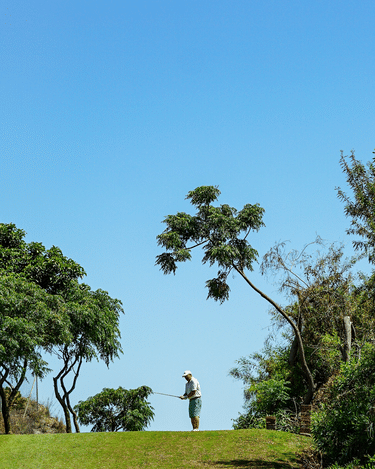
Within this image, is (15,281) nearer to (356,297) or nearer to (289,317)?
(289,317)

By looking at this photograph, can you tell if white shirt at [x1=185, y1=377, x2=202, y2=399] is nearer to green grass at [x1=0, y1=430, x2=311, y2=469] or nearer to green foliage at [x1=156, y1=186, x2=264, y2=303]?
green grass at [x1=0, y1=430, x2=311, y2=469]

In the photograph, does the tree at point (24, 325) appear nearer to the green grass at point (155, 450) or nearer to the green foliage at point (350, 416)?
the green grass at point (155, 450)

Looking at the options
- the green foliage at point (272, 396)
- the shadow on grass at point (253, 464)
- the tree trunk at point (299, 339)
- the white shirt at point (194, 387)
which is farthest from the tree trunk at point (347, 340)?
the shadow on grass at point (253, 464)

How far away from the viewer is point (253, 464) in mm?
12555

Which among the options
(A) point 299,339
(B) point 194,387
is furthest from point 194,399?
(A) point 299,339

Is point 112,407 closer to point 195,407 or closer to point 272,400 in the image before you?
point 272,400

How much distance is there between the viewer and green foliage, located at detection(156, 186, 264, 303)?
2403cm

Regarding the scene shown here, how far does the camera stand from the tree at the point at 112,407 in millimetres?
27062

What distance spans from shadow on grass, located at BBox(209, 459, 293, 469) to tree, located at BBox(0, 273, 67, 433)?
966 centimetres

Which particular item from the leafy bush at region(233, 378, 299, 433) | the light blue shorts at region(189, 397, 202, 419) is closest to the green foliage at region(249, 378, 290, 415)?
the leafy bush at region(233, 378, 299, 433)

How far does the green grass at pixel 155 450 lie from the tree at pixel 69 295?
8189mm

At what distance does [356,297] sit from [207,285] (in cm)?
676

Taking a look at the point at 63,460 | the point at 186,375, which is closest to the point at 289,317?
the point at 186,375

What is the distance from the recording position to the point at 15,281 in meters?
21.4
